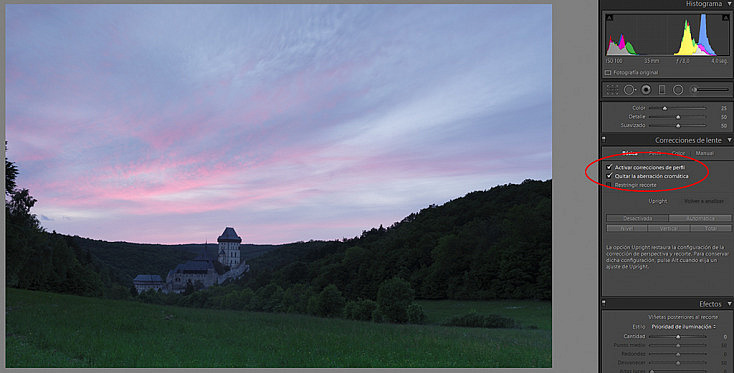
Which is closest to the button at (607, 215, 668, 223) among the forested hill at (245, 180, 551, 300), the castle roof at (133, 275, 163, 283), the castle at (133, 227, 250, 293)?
the forested hill at (245, 180, 551, 300)

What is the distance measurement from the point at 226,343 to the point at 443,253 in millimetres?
33265

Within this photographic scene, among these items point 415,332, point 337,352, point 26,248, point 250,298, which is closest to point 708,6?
point 337,352

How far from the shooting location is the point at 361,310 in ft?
106

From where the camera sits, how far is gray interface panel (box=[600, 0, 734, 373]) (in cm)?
927

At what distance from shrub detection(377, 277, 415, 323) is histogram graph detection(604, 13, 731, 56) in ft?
80.7

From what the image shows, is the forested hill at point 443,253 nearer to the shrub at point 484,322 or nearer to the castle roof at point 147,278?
the shrub at point 484,322

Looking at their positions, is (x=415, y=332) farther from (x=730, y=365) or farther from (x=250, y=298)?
(x=250, y=298)

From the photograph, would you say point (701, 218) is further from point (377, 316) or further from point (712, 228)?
point (377, 316)

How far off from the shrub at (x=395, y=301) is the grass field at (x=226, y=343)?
10047 millimetres

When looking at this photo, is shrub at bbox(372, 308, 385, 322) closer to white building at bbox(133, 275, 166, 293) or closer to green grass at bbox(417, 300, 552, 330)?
green grass at bbox(417, 300, 552, 330)

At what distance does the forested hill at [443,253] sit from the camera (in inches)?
1719

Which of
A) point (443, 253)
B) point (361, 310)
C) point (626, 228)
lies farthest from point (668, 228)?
point (443, 253)

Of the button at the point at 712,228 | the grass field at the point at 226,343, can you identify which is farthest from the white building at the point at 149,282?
the button at the point at 712,228

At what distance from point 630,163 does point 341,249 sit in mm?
44329
